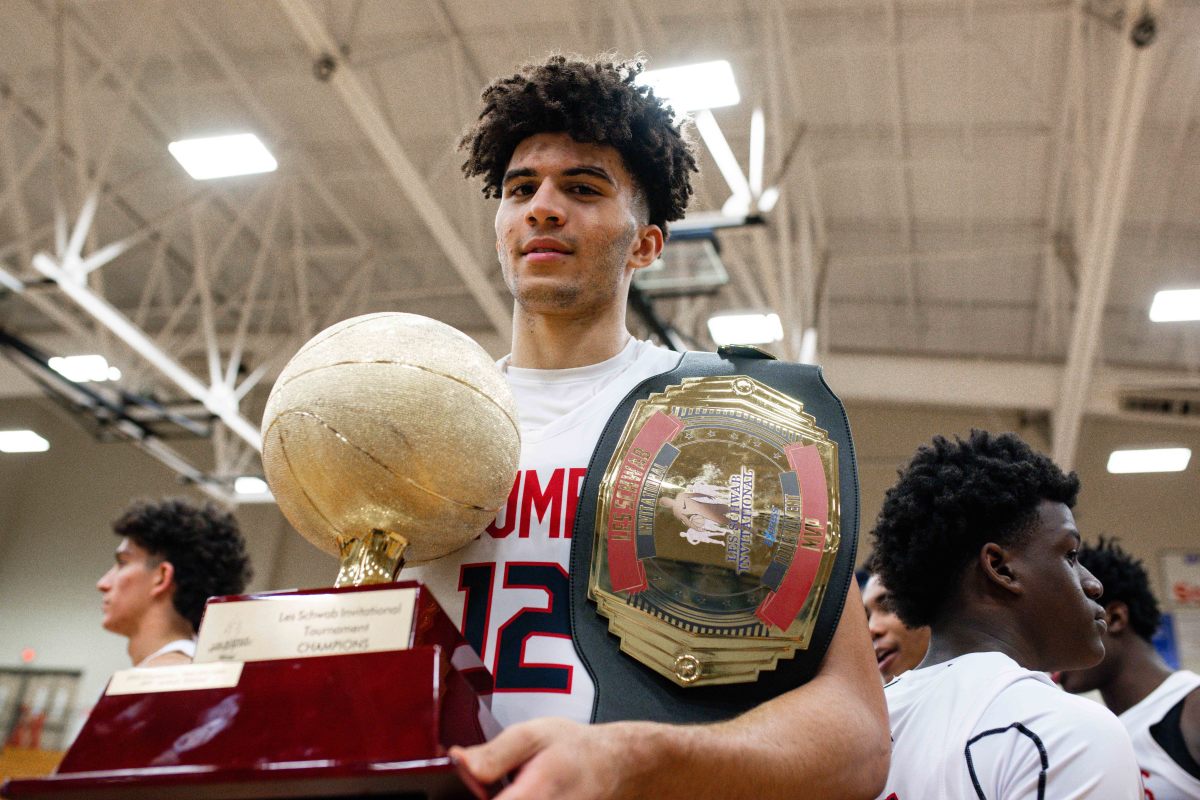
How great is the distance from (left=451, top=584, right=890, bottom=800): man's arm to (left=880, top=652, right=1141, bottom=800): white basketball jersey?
52 centimetres

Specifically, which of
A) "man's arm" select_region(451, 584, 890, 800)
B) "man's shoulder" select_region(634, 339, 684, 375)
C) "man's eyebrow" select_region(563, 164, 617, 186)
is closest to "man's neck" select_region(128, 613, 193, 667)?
"man's shoulder" select_region(634, 339, 684, 375)

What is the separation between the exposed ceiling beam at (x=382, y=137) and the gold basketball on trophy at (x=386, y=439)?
594cm

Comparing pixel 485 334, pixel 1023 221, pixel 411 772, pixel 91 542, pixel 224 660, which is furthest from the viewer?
pixel 91 542

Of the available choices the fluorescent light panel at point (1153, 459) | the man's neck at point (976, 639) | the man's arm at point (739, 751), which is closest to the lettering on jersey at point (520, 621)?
the man's arm at point (739, 751)

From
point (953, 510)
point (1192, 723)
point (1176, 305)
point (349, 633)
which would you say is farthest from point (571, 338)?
→ point (1176, 305)

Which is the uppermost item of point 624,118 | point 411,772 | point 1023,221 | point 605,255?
point 1023,221

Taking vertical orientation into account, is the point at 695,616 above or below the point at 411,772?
above

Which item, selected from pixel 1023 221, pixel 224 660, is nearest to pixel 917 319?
pixel 1023 221

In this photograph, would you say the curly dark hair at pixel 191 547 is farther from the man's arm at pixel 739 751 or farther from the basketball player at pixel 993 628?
the man's arm at pixel 739 751

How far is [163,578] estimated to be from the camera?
12.3 ft

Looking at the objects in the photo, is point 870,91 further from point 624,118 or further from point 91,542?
point 91,542

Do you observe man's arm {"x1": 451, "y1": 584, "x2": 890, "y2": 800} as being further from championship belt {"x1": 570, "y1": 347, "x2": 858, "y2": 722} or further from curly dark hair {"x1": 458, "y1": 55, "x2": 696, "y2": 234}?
curly dark hair {"x1": 458, "y1": 55, "x2": 696, "y2": 234}

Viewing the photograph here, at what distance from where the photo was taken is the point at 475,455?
113cm

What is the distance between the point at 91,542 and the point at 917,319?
1096cm
